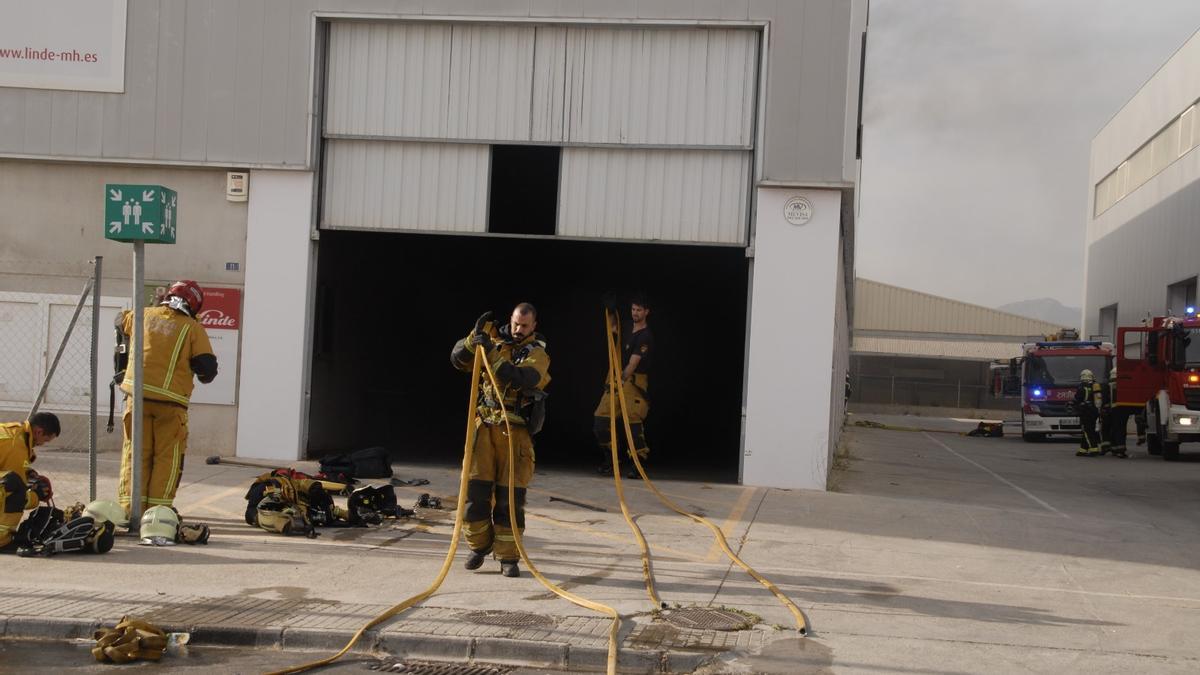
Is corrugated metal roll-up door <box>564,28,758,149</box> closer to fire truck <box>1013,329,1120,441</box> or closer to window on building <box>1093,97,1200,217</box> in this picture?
fire truck <box>1013,329,1120,441</box>

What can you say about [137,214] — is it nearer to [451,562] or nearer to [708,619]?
[451,562]

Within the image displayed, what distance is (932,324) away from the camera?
195 feet

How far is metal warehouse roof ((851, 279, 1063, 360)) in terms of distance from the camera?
5897 centimetres

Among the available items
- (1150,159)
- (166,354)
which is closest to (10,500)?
(166,354)

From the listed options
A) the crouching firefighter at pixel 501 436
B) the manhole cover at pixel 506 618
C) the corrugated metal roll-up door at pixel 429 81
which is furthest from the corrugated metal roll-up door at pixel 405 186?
the manhole cover at pixel 506 618

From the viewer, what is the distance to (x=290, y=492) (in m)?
9.20

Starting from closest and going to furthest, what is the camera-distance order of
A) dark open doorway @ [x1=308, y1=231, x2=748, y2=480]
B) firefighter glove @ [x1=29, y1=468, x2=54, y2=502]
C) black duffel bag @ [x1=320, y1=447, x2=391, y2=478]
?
firefighter glove @ [x1=29, y1=468, x2=54, y2=502], black duffel bag @ [x1=320, y1=447, x2=391, y2=478], dark open doorway @ [x1=308, y1=231, x2=748, y2=480]

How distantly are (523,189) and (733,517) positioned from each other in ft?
27.1

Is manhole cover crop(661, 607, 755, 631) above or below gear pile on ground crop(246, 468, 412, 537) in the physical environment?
below

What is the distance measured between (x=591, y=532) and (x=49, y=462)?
6567mm

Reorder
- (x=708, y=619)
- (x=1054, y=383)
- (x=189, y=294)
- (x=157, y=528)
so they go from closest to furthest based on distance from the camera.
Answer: (x=708, y=619), (x=157, y=528), (x=189, y=294), (x=1054, y=383)

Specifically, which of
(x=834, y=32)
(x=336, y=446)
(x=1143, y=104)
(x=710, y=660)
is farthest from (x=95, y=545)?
(x=1143, y=104)

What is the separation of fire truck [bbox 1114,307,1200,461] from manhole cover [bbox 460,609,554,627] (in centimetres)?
1753

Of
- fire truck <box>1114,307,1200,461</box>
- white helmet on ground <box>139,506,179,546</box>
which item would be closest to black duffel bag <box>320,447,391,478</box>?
white helmet on ground <box>139,506,179,546</box>
